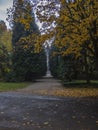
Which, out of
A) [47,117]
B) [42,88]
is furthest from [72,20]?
[42,88]

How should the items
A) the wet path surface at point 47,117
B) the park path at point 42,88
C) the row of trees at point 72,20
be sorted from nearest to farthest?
1. the wet path surface at point 47,117
2. the row of trees at point 72,20
3. the park path at point 42,88

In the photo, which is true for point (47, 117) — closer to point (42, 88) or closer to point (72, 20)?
point (72, 20)

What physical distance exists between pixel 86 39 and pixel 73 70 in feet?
55.3

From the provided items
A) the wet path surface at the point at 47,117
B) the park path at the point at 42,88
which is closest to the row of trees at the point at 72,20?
the wet path surface at the point at 47,117

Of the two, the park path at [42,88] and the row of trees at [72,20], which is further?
the park path at [42,88]

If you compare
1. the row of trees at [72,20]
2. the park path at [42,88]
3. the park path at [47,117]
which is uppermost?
the row of trees at [72,20]

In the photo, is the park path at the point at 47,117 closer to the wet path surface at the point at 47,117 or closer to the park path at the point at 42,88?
the wet path surface at the point at 47,117

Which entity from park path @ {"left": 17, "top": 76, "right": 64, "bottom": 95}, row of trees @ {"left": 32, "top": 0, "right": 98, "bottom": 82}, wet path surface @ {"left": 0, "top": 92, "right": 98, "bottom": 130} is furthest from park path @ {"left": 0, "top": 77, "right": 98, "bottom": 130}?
park path @ {"left": 17, "top": 76, "right": 64, "bottom": 95}

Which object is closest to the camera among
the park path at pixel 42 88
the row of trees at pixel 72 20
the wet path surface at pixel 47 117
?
the wet path surface at pixel 47 117

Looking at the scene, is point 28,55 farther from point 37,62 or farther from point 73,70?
point 73,70

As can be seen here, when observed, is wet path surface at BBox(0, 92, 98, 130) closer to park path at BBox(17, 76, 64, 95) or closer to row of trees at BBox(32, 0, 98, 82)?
row of trees at BBox(32, 0, 98, 82)

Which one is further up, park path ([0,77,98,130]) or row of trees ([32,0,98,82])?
row of trees ([32,0,98,82])

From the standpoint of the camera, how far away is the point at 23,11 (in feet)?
53.9

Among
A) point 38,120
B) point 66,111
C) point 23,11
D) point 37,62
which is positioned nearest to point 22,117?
point 38,120
